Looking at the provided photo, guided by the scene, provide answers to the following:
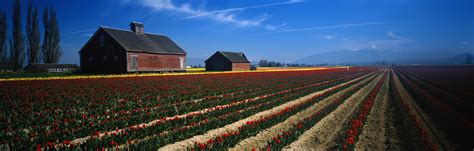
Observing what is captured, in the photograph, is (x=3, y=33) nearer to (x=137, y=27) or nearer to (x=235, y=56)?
(x=137, y=27)

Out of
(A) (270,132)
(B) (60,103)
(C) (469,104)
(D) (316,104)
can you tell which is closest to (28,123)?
(B) (60,103)

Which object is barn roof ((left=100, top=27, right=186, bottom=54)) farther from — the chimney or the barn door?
the barn door

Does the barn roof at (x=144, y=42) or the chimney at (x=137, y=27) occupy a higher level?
the chimney at (x=137, y=27)

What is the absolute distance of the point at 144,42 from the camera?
42.7 metres

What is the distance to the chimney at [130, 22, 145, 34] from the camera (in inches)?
1768

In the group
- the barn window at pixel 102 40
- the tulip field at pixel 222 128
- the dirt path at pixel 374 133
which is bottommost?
the dirt path at pixel 374 133

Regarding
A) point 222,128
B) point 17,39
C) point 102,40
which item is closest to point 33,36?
point 17,39

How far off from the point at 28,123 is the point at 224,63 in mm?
54939

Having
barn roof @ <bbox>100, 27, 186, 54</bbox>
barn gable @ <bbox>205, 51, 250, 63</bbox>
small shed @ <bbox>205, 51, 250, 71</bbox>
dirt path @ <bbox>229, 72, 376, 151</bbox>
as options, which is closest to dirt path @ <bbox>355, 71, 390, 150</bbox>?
dirt path @ <bbox>229, 72, 376, 151</bbox>

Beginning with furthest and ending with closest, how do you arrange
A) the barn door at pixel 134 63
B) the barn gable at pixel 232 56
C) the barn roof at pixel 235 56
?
the barn roof at pixel 235 56
the barn gable at pixel 232 56
the barn door at pixel 134 63

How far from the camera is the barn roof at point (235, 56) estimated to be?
207ft

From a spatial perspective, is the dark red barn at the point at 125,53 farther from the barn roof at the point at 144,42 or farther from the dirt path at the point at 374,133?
the dirt path at the point at 374,133

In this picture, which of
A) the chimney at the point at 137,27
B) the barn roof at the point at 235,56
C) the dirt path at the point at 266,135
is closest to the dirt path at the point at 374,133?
the dirt path at the point at 266,135

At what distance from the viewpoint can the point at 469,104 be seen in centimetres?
1374
